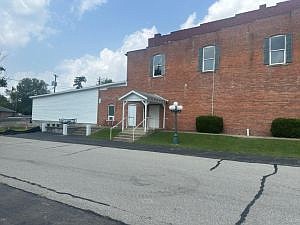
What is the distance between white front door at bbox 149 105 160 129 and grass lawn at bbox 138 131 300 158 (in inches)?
162

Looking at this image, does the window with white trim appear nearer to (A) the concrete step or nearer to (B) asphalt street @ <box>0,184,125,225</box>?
(A) the concrete step

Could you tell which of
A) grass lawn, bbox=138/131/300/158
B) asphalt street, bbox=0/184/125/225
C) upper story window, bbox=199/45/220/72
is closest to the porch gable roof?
A: grass lawn, bbox=138/131/300/158

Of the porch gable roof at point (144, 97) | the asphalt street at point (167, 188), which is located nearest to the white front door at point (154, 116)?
the porch gable roof at point (144, 97)

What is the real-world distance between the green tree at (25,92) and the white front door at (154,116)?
67639 mm

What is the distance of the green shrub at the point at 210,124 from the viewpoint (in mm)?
23109

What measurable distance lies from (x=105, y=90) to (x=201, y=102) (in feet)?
37.5

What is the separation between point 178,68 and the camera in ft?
87.4

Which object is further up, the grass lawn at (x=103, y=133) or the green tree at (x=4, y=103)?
the green tree at (x=4, y=103)

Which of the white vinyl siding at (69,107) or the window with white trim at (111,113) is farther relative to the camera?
the white vinyl siding at (69,107)

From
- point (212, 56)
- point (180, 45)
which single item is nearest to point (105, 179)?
point (212, 56)

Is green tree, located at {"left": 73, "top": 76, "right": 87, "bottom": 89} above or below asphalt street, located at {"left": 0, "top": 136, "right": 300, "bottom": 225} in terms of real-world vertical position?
above

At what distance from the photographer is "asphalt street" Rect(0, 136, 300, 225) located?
5.57m

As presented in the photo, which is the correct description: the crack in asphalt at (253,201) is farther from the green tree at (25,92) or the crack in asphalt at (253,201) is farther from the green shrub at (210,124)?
the green tree at (25,92)

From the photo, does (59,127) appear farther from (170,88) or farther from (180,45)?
(180,45)
